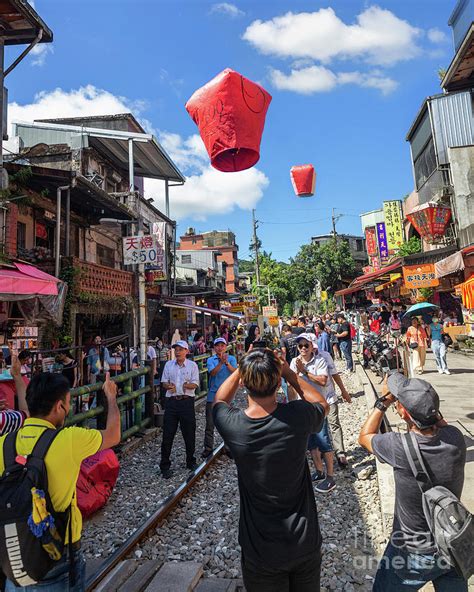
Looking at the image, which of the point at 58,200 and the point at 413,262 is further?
the point at 413,262

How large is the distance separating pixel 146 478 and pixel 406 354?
7.19 m

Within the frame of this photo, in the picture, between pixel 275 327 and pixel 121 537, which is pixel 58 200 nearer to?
pixel 121 537

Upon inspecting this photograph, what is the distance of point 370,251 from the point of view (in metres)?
27.3

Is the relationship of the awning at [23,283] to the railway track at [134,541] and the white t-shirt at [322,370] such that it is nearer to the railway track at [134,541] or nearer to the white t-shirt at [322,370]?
the railway track at [134,541]

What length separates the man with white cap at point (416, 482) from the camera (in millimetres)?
1979

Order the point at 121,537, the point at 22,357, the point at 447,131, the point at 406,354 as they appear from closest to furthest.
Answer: the point at 121,537, the point at 22,357, the point at 406,354, the point at 447,131

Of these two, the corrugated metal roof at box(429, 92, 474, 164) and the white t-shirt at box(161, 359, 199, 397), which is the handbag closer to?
the corrugated metal roof at box(429, 92, 474, 164)

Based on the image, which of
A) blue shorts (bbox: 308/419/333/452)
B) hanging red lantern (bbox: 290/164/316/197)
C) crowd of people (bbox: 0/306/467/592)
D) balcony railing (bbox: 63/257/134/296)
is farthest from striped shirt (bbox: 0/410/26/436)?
balcony railing (bbox: 63/257/134/296)

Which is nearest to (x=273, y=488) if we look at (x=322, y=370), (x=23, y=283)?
(x=322, y=370)

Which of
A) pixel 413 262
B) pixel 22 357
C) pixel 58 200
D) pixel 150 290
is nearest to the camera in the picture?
pixel 22 357

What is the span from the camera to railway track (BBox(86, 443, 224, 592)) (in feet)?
10.2

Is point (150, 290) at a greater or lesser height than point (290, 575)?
greater

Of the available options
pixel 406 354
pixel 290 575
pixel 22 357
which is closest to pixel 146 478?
pixel 22 357

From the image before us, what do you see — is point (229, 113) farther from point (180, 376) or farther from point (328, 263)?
point (328, 263)
